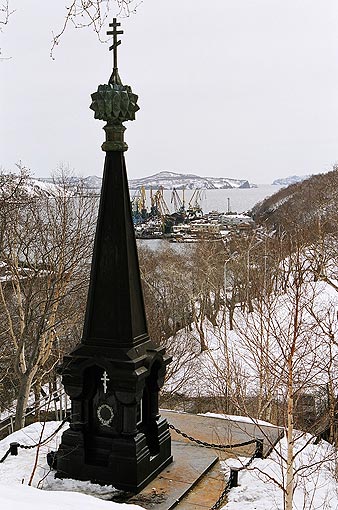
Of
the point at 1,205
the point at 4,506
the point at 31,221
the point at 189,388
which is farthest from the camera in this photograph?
the point at 189,388

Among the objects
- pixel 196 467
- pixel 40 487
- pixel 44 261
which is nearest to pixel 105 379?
pixel 40 487

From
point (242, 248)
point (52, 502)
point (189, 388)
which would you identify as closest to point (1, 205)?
point (52, 502)

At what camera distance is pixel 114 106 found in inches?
294

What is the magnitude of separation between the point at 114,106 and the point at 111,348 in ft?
10.9

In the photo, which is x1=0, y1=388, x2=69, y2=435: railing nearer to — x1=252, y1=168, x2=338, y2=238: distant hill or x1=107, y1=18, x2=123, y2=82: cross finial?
x1=107, y1=18, x2=123, y2=82: cross finial

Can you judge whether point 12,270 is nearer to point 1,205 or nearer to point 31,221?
point 31,221

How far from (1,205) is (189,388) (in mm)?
13964

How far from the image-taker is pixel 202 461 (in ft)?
27.3

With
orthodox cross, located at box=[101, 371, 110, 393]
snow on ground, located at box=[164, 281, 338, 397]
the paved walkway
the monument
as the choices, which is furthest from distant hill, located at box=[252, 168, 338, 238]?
orthodox cross, located at box=[101, 371, 110, 393]

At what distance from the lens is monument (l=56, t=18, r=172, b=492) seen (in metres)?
7.43

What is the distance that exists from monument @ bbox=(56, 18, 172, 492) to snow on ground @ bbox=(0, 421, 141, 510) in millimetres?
197

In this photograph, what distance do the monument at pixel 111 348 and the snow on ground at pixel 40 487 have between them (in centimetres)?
20

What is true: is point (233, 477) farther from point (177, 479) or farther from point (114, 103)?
point (114, 103)

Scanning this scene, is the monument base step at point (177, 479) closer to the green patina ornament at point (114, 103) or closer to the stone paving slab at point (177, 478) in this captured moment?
the stone paving slab at point (177, 478)
